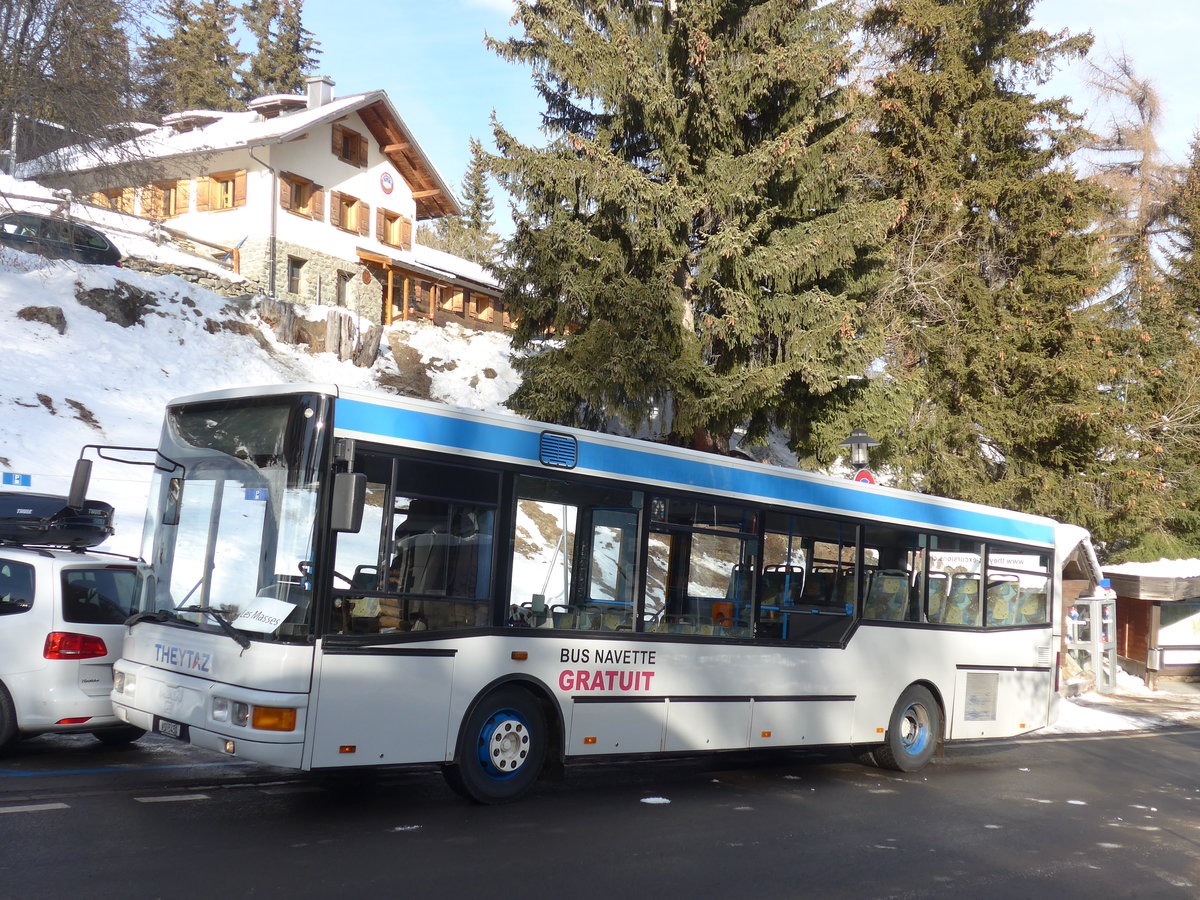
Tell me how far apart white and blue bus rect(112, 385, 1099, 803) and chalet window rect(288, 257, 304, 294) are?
31.2 m

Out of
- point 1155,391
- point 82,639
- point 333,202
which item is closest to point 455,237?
point 333,202

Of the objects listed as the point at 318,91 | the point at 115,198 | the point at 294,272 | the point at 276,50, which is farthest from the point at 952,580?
the point at 276,50

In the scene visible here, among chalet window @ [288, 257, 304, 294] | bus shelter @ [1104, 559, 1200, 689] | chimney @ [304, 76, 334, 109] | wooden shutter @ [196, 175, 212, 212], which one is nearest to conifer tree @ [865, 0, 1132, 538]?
bus shelter @ [1104, 559, 1200, 689]

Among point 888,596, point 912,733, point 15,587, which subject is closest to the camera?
point 15,587

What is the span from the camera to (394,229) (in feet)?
148

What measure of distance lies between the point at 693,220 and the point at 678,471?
1035 centimetres

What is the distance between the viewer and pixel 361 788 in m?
8.66

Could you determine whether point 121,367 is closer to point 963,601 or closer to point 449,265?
point 963,601

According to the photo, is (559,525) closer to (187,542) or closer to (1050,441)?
(187,542)

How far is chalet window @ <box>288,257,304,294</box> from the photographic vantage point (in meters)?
38.7

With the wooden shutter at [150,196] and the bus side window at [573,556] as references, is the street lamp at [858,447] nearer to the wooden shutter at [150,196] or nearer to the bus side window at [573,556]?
the bus side window at [573,556]

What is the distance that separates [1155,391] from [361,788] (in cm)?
2641

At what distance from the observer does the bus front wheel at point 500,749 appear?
25.9 feet

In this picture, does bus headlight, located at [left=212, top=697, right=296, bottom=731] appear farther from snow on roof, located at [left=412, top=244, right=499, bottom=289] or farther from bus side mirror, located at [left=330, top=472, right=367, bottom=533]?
snow on roof, located at [left=412, top=244, right=499, bottom=289]
